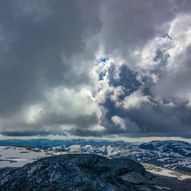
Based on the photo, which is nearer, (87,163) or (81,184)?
(81,184)

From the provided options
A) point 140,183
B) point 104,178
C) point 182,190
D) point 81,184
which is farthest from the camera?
point 182,190

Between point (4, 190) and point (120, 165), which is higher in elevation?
point (120, 165)

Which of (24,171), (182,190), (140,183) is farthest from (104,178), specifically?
(182,190)

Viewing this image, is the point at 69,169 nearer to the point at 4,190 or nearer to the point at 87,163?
the point at 87,163

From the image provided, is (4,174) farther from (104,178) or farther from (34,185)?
(104,178)

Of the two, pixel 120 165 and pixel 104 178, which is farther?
pixel 120 165

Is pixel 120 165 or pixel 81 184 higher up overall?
pixel 120 165

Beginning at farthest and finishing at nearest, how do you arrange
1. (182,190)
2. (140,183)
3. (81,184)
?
(182,190)
(140,183)
(81,184)

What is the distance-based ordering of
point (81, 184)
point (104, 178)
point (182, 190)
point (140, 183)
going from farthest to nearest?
point (182, 190) → point (140, 183) → point (104, 178) → point (81, 184)

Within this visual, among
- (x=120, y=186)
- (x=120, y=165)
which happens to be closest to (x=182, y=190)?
(x=120, y=165)
